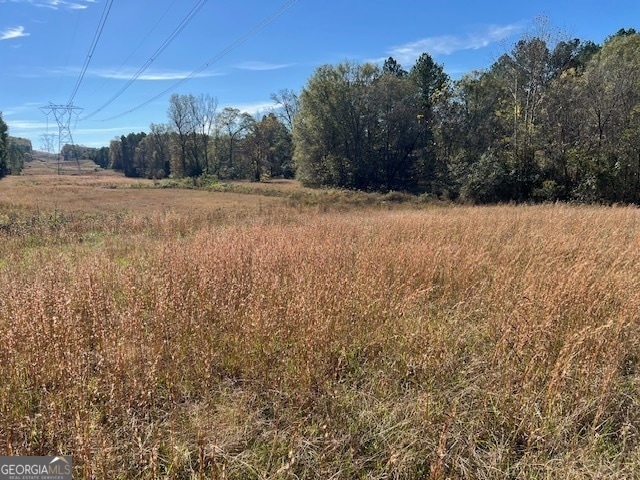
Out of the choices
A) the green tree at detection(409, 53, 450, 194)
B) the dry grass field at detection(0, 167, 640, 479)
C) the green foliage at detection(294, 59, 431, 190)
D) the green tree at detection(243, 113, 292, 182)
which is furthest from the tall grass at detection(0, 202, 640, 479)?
the green tree at detection(243, 113, 292, 182)

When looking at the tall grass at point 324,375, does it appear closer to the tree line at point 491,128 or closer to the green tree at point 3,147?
the tree line at point 491,128

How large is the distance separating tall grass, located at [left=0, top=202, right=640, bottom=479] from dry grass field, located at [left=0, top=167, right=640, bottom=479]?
0.02m

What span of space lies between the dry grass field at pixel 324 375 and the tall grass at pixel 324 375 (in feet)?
0.05

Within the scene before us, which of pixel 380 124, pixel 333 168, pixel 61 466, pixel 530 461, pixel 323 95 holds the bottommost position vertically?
pixel 530 461

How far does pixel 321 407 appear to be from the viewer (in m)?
2.48

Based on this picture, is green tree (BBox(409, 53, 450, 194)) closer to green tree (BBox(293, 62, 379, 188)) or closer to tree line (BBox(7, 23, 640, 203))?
tree line (BBox(7, 23, 640, 203))

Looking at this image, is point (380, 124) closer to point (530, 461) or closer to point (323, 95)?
point (323, 95)

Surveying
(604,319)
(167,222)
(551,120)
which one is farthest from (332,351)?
(551,120)

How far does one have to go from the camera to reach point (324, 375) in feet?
9.06

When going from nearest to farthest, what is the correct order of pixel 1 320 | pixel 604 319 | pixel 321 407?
1. pixel 321 407
2. pixel 1 320
3. pixel 604 319

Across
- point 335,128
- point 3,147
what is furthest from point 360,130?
point 3,147

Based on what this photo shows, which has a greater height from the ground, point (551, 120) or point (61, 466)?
point (551, 120)

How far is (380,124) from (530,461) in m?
44.4

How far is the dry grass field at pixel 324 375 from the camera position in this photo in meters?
2.06
